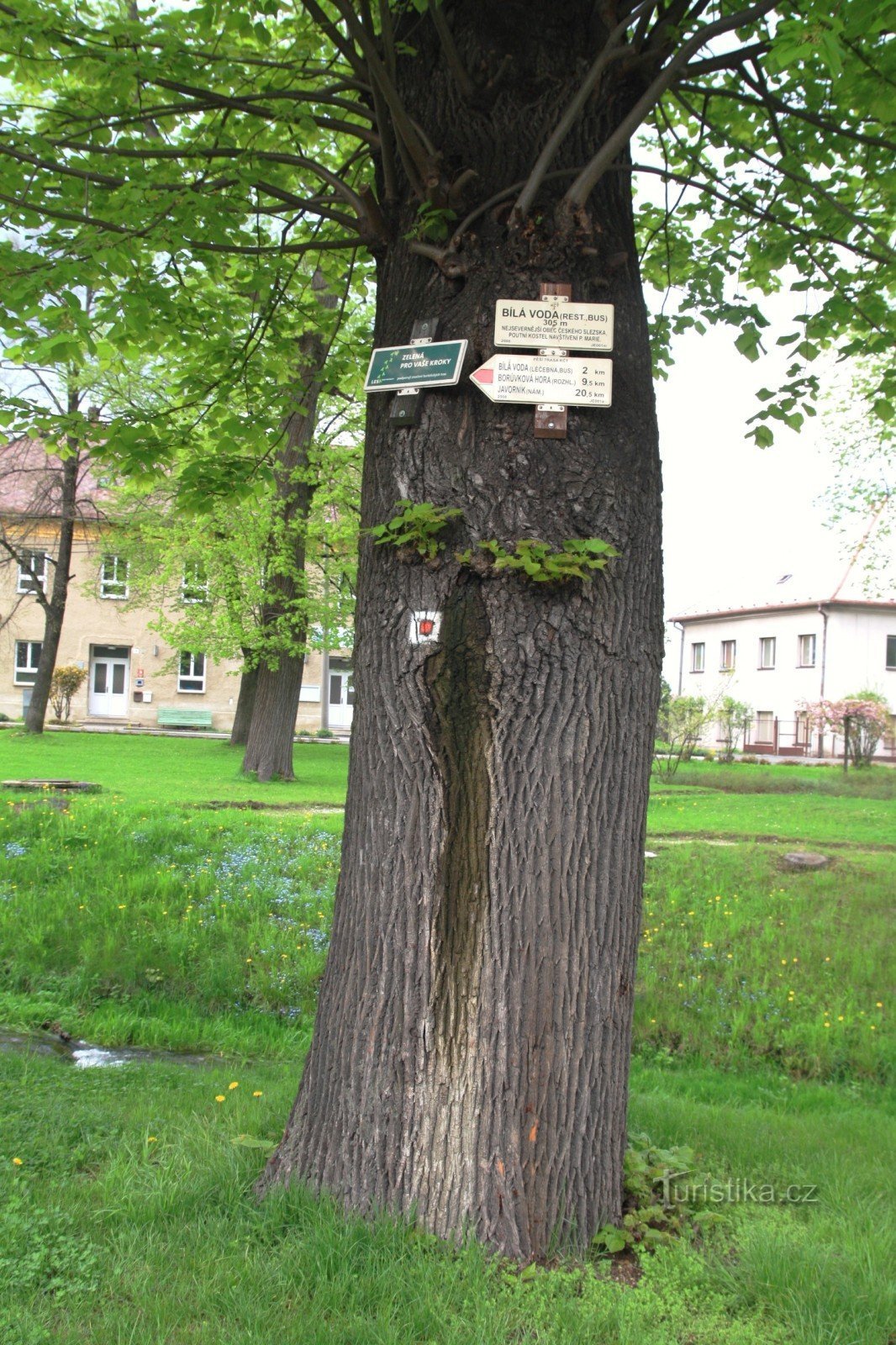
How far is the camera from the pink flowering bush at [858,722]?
1091 inches

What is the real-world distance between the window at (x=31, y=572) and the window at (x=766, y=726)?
26470mm

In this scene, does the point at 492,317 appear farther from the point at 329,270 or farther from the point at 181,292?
the point at 329,270

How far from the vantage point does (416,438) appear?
11.9ft

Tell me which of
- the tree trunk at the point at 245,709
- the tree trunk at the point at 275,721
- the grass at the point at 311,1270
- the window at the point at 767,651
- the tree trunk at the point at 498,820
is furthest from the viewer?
the window at the point at 767,651

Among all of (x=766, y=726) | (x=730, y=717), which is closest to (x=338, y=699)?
(x=730, y=717)

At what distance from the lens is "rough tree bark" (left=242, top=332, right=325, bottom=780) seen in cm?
1928

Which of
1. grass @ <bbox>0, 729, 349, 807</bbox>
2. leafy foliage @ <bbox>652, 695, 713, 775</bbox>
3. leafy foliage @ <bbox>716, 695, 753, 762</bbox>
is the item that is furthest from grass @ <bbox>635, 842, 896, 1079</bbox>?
leafy foliage @ <bbox>716, 695, 753, 762</bbox>

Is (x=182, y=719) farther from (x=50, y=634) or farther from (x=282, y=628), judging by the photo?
(x=282, y=628)

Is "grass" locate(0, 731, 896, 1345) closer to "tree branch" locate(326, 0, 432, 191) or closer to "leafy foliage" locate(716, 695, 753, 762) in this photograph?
"tree branch" locate(326, 0, 432, 191)

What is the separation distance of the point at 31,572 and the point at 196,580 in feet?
22.9

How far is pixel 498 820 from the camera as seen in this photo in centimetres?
338

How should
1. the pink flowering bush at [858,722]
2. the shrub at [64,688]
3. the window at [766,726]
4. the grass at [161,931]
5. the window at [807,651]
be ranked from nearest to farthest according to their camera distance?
the grass at [161,931]
the pink flowering bush at [858,722]
the shrub at [64,688]
the window at [807,651]
the window at [766,726]

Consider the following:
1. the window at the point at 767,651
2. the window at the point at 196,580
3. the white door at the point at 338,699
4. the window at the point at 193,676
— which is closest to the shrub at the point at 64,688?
the window at the point at 193,676

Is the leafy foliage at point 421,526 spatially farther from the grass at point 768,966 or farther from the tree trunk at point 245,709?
the tree trunk at point 245,709
